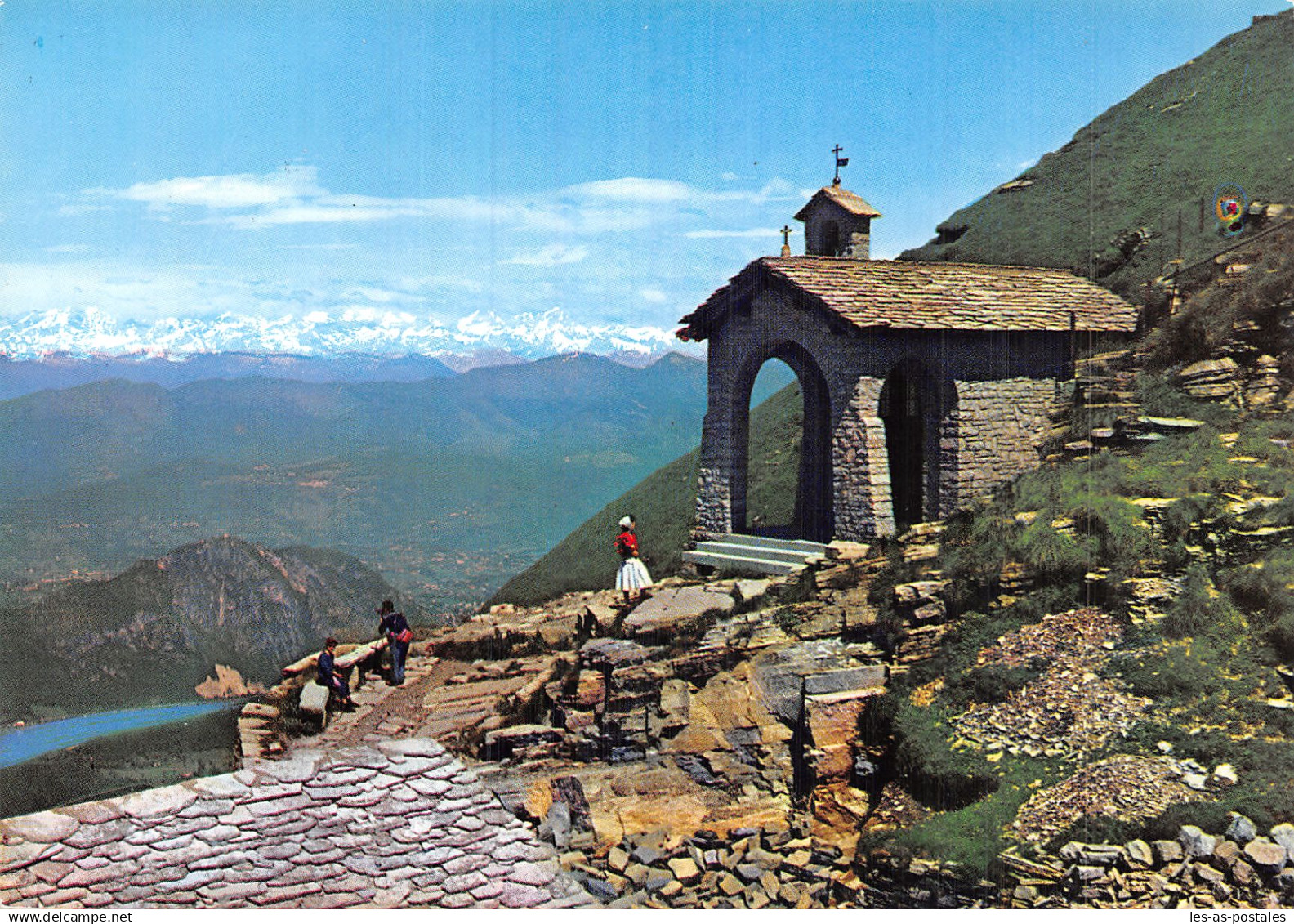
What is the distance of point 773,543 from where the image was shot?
73.4 ft

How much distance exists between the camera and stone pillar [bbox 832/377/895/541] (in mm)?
20500

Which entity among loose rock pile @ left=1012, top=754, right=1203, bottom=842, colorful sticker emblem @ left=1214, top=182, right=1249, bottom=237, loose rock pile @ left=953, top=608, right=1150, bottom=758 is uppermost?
colorful sticker emblem @ left=1214, top=182, right=1249, bottom=237

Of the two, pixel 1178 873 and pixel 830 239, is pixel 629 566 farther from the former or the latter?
pixel 1178 873

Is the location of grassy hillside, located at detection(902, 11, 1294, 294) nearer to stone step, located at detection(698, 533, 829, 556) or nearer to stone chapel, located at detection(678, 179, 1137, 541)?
stone chapel, located at detection(678, 179, 1137, 541)

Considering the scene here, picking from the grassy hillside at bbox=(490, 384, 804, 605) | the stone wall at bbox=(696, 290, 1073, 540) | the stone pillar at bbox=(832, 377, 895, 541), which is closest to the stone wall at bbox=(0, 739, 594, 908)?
the stone pillar at bbox=(832, 377, 895, 541)

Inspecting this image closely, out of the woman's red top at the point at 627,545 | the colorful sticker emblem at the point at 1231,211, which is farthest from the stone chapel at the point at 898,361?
the colorful sticker emblem at the point at 1231,211

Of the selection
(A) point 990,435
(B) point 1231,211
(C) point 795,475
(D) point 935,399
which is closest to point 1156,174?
(B) point 1231,211

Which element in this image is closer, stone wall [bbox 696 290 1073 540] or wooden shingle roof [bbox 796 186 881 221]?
stone wall [bbox 696 290 1073 540]

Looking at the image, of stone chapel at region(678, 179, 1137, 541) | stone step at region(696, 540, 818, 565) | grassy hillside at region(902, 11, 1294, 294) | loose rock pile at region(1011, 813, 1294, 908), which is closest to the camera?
loose rock pile at region(1011, 813, 1294, 908)

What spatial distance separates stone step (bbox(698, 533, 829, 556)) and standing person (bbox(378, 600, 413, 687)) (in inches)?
301

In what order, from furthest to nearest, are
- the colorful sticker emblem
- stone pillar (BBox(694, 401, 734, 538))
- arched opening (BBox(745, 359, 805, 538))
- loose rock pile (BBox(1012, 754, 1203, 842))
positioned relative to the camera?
arched opening (BBox(745, 359, 805, 538)) < the colorful sticker emblem < stone pillar (BBox(694, 401, 734, 538)) < loose rock pile (BBox(1012, 754, 1203, 842))

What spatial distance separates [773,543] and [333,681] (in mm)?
9873

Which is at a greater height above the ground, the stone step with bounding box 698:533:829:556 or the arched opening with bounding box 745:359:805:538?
the arched opening with bounding box 745:359:805:538
